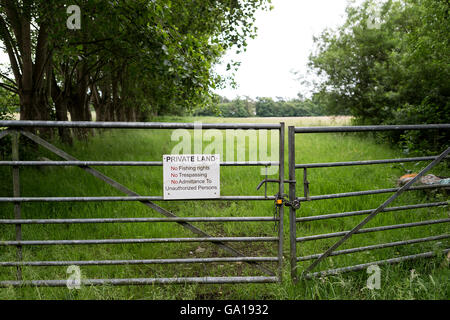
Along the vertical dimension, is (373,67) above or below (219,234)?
above

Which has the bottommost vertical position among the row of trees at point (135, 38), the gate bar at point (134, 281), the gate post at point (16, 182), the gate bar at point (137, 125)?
the gate bar at point (134, 281)

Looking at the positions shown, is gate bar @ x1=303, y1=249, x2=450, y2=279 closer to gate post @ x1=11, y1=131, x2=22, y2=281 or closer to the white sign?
the white sign

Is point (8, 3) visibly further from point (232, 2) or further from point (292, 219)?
point (292, 219)

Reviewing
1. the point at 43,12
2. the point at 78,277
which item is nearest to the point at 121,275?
the point at 78,277

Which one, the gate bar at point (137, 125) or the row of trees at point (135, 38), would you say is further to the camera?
the row of trees at point (135, 38)

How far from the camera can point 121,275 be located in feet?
11.8

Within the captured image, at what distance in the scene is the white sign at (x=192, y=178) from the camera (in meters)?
3.23

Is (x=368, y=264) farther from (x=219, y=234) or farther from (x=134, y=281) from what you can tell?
(x=134, y=281)

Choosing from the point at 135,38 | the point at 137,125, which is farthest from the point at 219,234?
the point at 135,38

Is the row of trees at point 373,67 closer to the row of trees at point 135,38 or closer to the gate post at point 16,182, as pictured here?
the row of trees at point 135,38

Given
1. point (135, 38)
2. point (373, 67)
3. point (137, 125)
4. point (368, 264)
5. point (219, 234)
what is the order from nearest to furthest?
1. point (137, 125)
2. point (368, 264)
3. point (219, 234)
4. point (135, 38)
5. point (373, 67)

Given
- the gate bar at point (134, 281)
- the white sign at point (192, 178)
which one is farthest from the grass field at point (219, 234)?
the white sign at point (192, 178)

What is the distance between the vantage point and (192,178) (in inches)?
128
